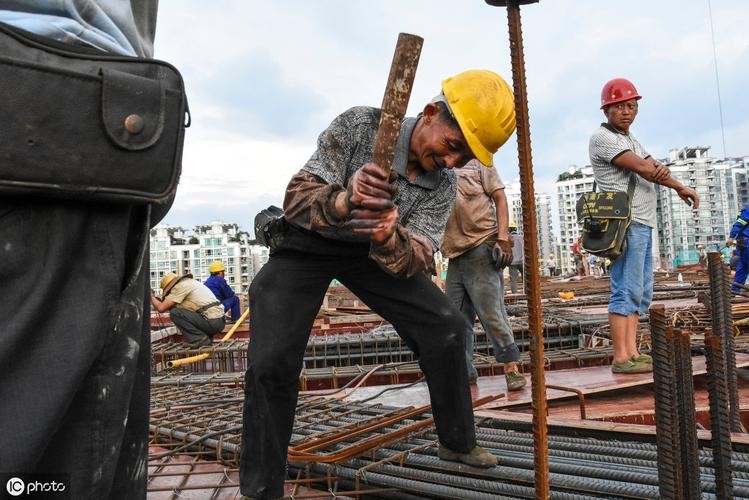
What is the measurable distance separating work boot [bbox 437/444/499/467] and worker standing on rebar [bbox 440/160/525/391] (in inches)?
69.4

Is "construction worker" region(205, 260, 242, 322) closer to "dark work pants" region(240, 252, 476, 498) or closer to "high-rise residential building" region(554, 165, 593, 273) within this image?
"dark work pants" region(240, 252, 476, 498)

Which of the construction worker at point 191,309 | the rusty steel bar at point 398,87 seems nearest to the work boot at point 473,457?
the rusty steel bar at point 398,87

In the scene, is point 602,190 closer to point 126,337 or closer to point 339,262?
point 339,262

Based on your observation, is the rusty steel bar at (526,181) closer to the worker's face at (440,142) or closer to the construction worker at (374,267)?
the construction worker at (374,267)

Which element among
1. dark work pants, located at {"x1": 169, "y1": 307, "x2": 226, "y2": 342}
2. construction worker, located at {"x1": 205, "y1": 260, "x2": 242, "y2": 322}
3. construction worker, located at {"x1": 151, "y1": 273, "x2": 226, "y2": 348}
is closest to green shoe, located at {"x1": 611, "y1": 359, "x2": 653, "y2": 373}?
construction worker, located at {"x1": 151, "y1": 273, "x2": 226, "y2": 348}

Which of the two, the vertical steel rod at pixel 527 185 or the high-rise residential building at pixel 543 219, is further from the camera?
the high-rise residential building at pixel 543 219

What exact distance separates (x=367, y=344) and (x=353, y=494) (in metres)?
4.81

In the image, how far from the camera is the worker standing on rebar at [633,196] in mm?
3984

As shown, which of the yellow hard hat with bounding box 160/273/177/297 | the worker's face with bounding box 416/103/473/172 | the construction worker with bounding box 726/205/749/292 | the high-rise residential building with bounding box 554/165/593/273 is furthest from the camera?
the high-rise residential building with bounding box 554/165/593/273

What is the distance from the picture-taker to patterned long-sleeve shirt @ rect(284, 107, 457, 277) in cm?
209

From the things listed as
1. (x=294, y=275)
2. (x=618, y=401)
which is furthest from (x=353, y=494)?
(x=618, y=401)

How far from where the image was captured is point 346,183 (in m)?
2.39

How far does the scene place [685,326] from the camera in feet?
18.7

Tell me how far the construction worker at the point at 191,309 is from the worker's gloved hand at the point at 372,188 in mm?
7455
